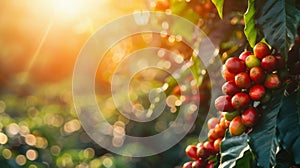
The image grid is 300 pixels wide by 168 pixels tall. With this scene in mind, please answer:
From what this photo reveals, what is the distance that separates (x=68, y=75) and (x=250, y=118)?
4933 mm

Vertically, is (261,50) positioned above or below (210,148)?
above

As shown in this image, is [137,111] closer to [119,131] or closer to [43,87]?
[119,131]

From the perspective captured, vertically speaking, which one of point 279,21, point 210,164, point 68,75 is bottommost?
point 210,164

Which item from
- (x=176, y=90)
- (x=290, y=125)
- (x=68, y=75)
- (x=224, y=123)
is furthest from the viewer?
(x=68, y=75)

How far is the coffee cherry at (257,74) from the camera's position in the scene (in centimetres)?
134

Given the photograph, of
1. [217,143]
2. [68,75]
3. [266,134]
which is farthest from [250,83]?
[68,75]

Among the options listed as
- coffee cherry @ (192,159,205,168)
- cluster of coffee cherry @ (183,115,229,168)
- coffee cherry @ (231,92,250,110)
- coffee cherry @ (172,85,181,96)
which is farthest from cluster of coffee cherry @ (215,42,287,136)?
coffee cherry @ (172,85,181,96)

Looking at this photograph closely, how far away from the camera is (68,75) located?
6.18 metres

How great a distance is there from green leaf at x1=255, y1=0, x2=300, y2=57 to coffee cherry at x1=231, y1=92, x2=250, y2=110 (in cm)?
12

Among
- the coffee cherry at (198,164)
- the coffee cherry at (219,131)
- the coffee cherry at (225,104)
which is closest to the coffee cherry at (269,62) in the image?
the coffee cherry at (225,104)

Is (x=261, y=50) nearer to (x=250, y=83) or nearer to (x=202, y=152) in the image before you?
(x=250, y=83)

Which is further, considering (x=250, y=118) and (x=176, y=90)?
(x=176, y=90)

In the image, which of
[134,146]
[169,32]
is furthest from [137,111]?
[169,32]

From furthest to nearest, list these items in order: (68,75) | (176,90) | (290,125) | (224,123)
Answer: (68,75)
(176,90)
(224,123)
(290,125)
